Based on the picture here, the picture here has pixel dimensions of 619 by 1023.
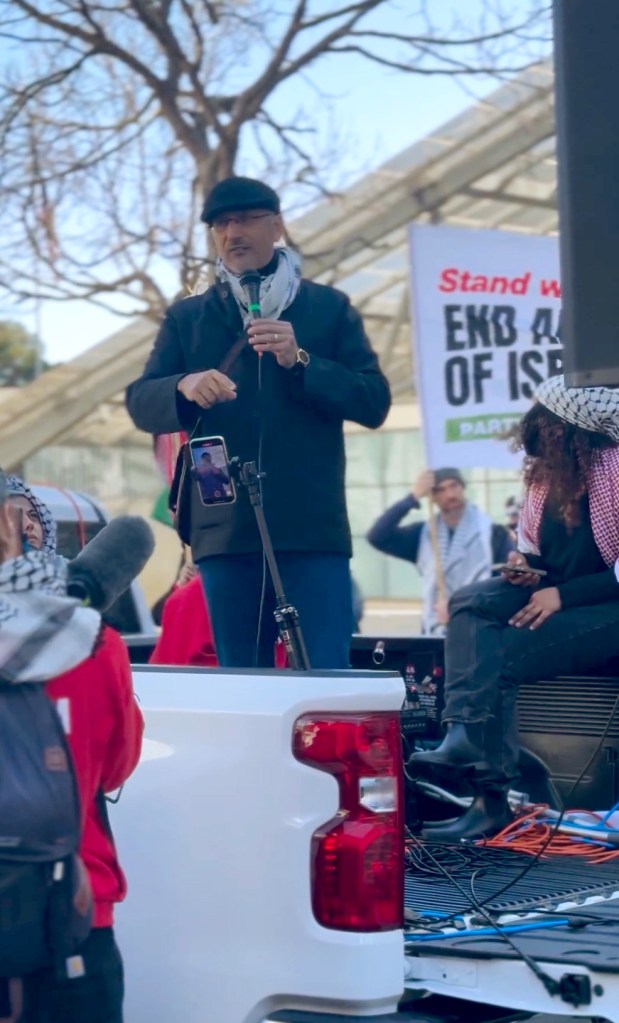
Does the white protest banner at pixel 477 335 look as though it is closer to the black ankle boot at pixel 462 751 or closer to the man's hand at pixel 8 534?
the black ankle boot at pixel 462 751

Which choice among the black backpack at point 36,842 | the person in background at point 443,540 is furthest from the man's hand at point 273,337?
the person in background at point 443,540

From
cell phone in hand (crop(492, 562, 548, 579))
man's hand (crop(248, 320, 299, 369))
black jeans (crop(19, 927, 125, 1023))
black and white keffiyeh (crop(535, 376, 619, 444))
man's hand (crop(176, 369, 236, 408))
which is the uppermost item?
man's hand (crop(248, 320, 299, 369))

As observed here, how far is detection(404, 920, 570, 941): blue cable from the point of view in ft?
10.8

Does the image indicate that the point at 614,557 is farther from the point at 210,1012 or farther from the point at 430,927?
the point at 210,1012

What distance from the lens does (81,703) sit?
2646 mm

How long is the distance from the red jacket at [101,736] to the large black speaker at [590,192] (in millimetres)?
985

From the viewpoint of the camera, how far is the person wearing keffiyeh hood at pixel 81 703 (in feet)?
8.30

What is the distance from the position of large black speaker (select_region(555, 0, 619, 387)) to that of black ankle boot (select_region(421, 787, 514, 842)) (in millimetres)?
1798

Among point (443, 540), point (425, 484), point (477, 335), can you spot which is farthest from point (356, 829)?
point (443, 540)

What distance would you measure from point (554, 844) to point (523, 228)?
12498 mm

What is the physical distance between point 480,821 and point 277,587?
1121 mm

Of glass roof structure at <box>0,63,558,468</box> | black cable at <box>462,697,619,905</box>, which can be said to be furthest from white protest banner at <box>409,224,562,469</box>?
black cable at <box>462,697,619,905</box>

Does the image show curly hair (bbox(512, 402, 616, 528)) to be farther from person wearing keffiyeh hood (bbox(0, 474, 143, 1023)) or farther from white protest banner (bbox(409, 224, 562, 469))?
white protest banner (bbox(409, 224, 562, 469))

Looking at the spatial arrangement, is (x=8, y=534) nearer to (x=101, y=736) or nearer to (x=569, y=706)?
(x=101, y=736)
